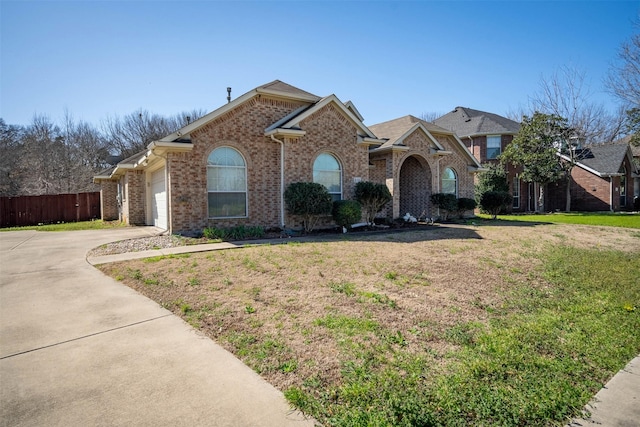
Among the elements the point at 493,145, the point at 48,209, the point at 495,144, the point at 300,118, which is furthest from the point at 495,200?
the point at 48,209

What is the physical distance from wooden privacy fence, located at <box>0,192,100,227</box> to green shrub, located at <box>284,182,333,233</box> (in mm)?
18738

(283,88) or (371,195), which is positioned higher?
(283,88)

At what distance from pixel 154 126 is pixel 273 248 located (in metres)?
37.6

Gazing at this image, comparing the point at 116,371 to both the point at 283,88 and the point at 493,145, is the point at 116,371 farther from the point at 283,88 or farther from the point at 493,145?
the point at 493,145

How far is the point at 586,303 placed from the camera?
5355mm

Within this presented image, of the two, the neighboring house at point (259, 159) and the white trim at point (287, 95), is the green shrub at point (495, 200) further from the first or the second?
the white trim at point (287, 95)

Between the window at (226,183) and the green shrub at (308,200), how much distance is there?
66.7 inches

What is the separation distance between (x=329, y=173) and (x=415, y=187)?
6.61 meters

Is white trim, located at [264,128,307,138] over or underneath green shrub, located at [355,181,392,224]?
over

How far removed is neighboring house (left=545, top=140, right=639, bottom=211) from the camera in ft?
95.4

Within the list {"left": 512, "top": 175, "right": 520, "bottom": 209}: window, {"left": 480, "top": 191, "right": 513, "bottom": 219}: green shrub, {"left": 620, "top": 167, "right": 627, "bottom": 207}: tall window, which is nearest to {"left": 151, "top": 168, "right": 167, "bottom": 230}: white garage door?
{"left": 480, "top": 191, "right": 513, "bottom": 219}: green shrub

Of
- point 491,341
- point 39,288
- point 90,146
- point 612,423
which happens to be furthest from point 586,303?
point 90,146

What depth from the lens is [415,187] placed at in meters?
19.1

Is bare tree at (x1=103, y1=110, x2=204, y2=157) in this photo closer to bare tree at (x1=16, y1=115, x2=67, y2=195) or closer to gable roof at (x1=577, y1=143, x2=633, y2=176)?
bare tree at (x1=16, y1=115, x2=67, y2=195)
